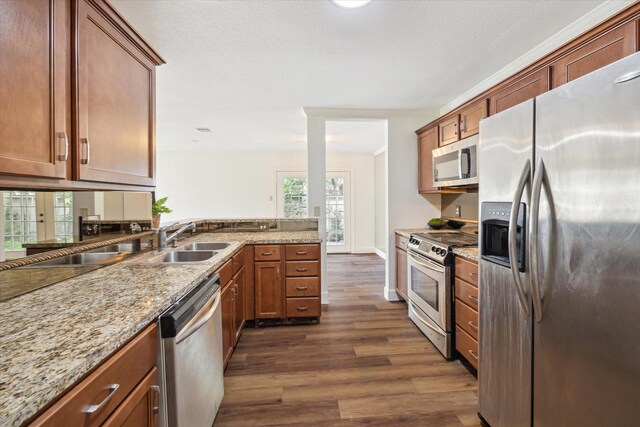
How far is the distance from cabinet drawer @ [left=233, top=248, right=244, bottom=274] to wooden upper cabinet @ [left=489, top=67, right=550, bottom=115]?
7.85 ft

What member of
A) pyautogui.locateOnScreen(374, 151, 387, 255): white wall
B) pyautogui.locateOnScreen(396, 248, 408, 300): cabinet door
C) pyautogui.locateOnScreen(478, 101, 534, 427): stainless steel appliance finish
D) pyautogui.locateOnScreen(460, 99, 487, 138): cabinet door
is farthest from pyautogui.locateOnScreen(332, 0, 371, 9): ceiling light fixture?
pyautogui.locateOnScreen(374, 151, 387, 255): white wall

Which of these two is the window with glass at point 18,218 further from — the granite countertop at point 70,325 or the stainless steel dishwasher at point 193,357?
the stainless steel dishwasher at point 193,357

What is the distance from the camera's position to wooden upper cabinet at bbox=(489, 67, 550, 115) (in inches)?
74.2

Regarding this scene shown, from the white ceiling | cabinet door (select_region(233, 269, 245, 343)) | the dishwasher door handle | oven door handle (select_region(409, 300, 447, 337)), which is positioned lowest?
oven door handle (select_region(409, 300, 447, 337))

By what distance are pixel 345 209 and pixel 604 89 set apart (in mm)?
6153

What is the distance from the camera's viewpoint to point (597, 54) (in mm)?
1528

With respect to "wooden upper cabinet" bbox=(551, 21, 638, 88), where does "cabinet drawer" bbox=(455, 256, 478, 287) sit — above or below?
below

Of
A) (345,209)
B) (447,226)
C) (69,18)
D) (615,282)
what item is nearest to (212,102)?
(69,18)

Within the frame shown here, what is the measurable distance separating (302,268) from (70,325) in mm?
2209

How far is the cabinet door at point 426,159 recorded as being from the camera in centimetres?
339

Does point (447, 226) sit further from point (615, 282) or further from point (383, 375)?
point (615, 282)

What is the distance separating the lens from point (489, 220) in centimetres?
156

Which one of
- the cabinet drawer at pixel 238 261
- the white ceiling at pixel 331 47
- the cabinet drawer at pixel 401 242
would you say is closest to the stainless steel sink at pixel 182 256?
the cabinet drawer at pixel 238 261

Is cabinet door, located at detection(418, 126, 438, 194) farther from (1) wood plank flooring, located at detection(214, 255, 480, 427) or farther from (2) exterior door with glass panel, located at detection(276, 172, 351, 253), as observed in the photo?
(2) exterior door with glass panel, located at detection(276, 172, 351, 253)
